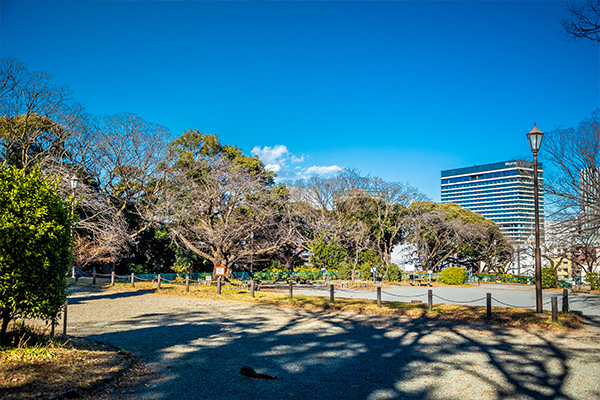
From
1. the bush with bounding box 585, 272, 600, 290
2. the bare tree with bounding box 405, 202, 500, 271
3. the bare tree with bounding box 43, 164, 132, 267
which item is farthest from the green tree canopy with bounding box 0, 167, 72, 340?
the bare tree with bounding box 405, 202, 500, 271

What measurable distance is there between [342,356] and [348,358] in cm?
18

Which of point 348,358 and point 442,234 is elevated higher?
point 442,234

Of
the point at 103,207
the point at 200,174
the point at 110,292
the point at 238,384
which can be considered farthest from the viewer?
the point at 200,174

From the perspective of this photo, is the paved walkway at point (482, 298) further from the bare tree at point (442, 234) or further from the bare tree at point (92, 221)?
the bare tree at point (442, 234)

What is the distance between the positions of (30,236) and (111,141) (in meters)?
22.1

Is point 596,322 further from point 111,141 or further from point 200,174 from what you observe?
point 111,141

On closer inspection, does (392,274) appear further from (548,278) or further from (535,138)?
(535,138)

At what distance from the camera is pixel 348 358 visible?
7.90 m

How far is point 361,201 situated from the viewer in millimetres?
40906

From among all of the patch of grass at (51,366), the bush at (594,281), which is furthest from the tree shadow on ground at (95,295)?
the bush at (594,281)

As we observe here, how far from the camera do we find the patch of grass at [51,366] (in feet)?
16.8

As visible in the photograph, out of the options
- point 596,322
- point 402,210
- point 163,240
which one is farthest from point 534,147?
point 402,210

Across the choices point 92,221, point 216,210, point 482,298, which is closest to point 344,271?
point 216,210

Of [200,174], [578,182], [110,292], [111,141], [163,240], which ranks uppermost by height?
[111,141]
